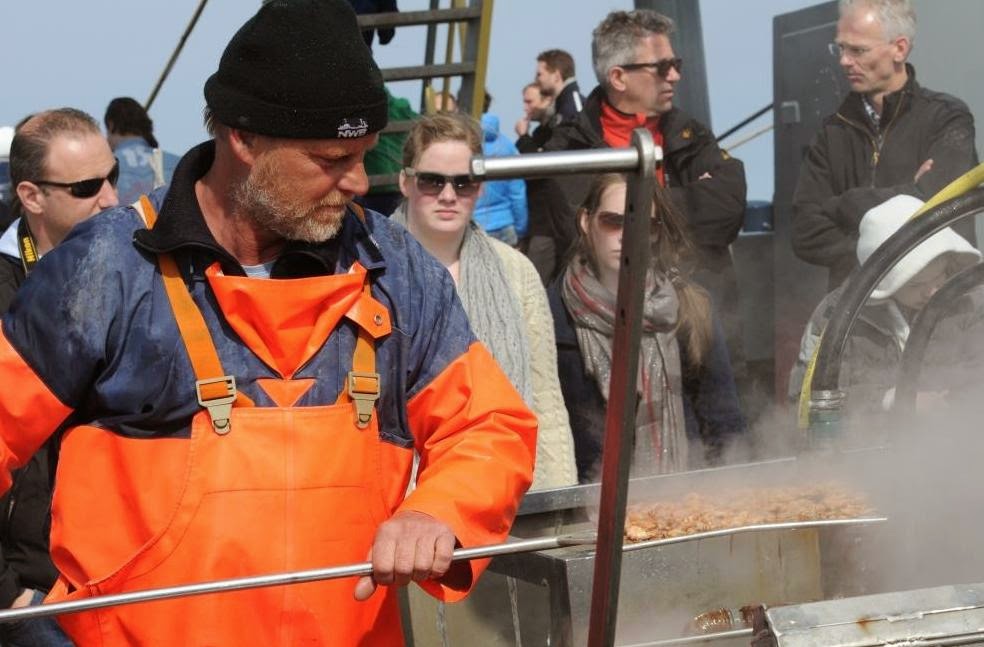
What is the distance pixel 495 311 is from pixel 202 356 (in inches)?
85.4

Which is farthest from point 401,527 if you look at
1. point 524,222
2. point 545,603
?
point 524,222

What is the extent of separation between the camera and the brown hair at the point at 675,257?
187 inches

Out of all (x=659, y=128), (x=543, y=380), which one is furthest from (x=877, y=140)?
(x=543, y=380)

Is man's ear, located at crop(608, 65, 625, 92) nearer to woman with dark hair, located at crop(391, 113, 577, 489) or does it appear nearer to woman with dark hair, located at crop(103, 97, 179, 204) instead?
woman with dark hair, located at crop(391, 113, 577, 489)

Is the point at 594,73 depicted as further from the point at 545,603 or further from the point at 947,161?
the point at 545,603

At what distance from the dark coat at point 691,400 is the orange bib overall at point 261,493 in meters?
2.27

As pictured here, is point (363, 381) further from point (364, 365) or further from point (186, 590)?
point (186, 590)

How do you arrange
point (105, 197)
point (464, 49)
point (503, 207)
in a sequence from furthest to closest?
1. point (464, 49)
2. point (503, 207)
3. point (105, 197)

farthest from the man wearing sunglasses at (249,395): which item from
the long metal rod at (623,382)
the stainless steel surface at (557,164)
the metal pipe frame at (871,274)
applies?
the metal pipe frame at (871,274)

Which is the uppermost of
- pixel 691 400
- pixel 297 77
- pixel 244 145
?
pixel 297 77

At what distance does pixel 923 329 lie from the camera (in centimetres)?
365

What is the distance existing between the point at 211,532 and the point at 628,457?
36.9 inches

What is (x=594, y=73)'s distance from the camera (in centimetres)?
571

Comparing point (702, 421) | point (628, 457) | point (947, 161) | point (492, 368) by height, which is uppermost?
point (628, 457)
